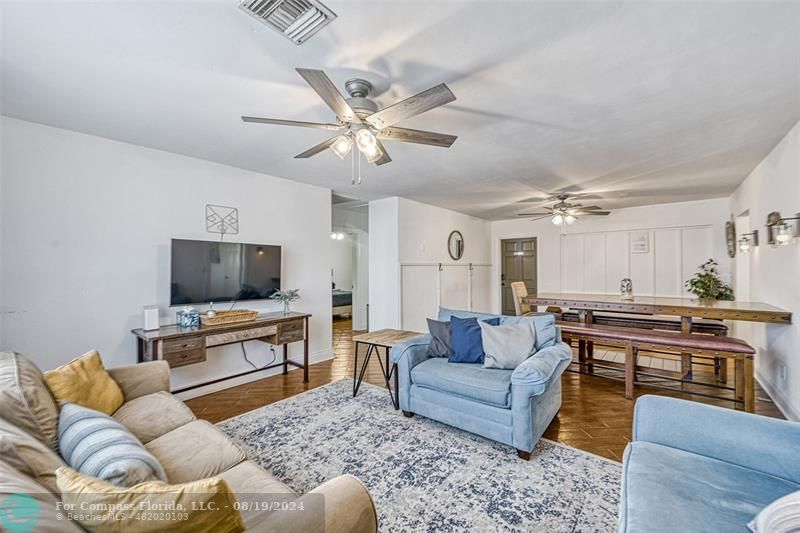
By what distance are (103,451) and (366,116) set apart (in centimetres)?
188

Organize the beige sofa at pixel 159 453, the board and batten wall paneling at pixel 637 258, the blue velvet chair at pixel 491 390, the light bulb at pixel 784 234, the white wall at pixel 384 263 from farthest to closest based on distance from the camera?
the board and batten wall paneling at pixel 637 258
the white wall at pixel 384 263
the light bulb at pixel 784 234
the blue velvet chair at pixel 491 390
the beige sofa at pixel 159 453

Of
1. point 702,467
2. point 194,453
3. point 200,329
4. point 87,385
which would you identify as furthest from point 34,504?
point 200,329

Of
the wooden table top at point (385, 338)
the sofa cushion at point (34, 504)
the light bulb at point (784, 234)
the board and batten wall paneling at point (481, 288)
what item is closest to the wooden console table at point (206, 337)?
the wooden table top at point (385, 338)

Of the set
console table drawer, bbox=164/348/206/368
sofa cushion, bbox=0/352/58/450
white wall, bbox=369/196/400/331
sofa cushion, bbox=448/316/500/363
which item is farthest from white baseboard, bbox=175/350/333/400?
sofa cushion, bbox=448/316/500/363

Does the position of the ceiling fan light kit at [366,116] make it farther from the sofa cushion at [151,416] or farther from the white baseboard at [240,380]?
the white baseboard at [240,380]

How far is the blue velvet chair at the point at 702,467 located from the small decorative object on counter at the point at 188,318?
3.38 metres

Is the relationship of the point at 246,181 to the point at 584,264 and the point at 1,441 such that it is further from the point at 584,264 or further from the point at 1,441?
the point at 584,264

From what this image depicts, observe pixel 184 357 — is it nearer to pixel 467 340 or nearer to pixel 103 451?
pixel 103 451

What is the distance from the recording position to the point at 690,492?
1.21 metres

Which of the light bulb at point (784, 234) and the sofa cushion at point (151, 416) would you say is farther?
the light bulb at point (784, 234)

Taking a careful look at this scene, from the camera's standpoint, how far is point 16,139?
2557 millimetres

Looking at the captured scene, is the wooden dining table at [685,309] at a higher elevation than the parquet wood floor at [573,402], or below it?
higher

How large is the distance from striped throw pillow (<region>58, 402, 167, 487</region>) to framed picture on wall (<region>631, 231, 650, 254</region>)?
740cm

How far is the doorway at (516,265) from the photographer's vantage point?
758cm
